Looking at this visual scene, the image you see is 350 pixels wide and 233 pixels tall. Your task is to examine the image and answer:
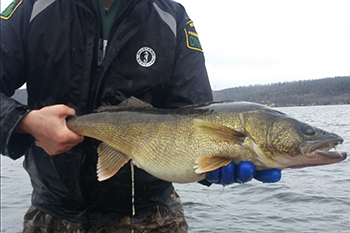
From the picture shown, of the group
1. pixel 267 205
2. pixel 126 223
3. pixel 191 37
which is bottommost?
pixel 267 205

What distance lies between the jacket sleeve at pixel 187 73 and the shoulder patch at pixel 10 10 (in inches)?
65.7

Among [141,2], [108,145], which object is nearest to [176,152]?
[108,145]

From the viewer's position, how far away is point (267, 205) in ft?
32.4

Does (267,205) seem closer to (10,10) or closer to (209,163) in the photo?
(209,163)

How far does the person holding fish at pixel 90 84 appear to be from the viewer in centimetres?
312

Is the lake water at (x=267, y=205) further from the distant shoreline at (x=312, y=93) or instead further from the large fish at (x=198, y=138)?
the distant shoreline at (x=312, y=93)

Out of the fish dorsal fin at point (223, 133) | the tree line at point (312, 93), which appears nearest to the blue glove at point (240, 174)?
the fish dorsal fin at point (223, 133)

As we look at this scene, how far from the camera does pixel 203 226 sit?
877cm

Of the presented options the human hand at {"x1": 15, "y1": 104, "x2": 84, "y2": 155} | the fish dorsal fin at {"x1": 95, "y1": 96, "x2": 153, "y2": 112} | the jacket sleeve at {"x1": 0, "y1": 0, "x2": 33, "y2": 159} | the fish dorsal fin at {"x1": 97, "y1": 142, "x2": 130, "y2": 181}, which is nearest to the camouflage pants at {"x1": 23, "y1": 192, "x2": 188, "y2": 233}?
the fish dorsal fin at {"x1": 97, "y1": 142, "x2": 130, "y2": 181}

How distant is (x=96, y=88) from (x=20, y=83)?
0.77 meters

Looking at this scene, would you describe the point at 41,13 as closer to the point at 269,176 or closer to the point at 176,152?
the point at 176,152

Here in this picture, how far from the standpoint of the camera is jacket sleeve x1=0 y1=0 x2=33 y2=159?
2.69 meters

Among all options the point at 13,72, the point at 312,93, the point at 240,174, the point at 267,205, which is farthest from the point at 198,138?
the point at 312,93

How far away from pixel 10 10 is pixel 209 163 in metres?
2.38
